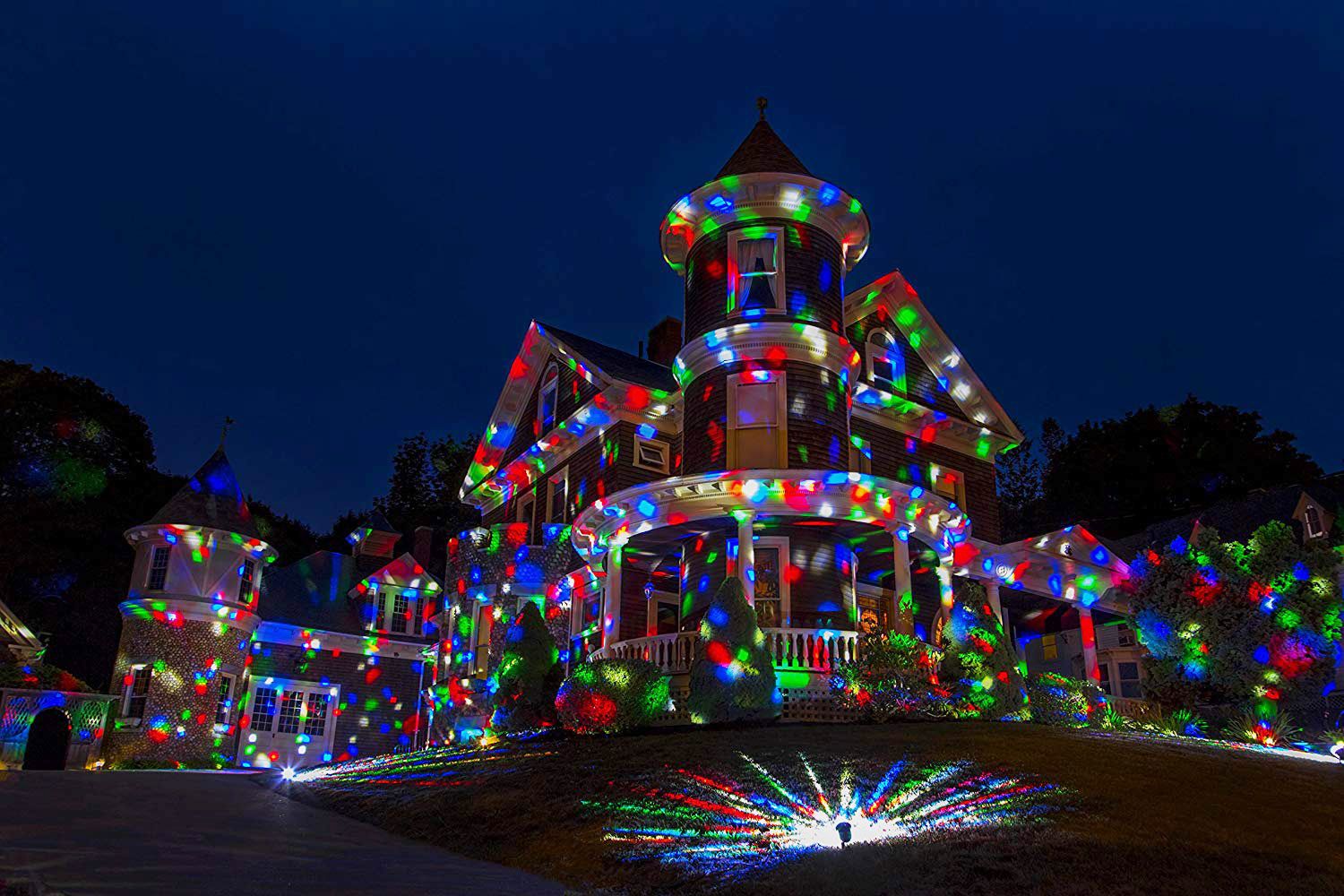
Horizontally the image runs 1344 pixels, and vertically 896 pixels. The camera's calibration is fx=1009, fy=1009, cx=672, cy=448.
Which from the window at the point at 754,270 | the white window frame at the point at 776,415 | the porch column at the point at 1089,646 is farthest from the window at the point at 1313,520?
the window at the point at 754,270

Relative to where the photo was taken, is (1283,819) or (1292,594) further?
(1292,594)

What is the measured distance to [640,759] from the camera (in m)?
11.9

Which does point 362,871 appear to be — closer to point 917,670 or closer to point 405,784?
point 405,784

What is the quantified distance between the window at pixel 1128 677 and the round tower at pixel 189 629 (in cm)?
2614

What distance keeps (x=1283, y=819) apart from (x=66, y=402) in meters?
45.7

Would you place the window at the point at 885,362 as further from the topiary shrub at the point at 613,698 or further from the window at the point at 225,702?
the window at the point at 225,702

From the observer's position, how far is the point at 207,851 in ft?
28.1

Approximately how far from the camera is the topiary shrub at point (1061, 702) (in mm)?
16594

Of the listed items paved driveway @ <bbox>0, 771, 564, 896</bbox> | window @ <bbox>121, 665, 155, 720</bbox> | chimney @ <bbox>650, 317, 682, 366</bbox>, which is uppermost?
chimney @ <bbox>650, 317, 682, 366</bbox>

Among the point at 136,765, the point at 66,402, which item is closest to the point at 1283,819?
the point at 136,765

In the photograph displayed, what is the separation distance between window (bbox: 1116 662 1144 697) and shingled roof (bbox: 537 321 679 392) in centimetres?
1678

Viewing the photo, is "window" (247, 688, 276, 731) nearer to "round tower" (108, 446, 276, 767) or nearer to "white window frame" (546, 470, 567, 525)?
"round tower" (108, 446, 276, 767)

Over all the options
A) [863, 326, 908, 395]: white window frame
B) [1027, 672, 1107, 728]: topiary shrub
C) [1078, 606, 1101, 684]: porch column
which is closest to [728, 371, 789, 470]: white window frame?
[863, 326, 908, 395]: white window frame

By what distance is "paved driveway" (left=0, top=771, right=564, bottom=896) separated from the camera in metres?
7.11
